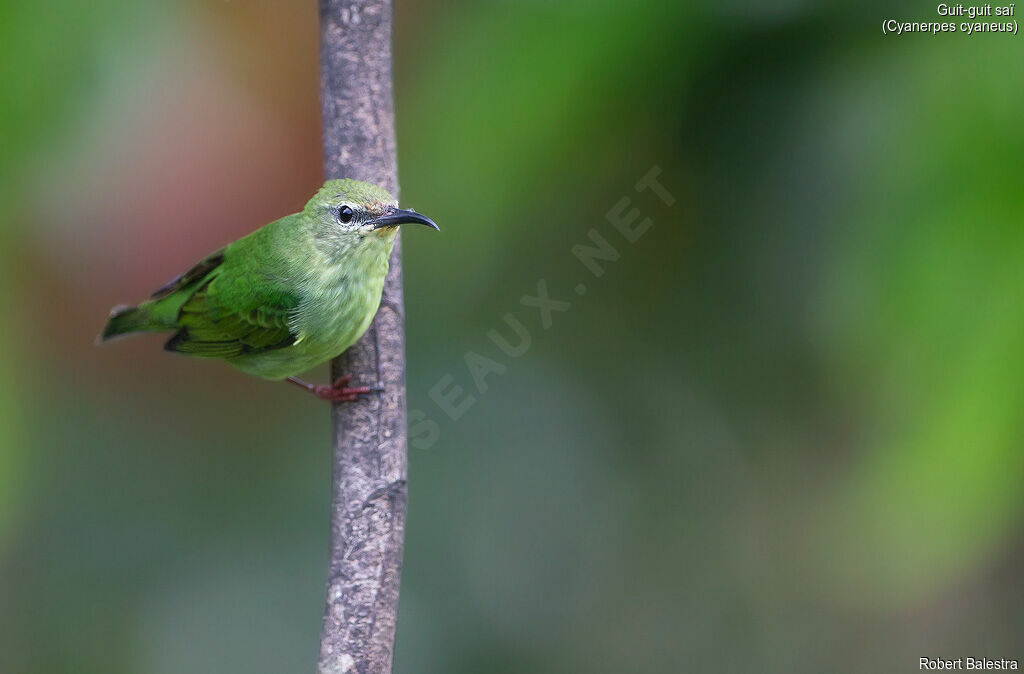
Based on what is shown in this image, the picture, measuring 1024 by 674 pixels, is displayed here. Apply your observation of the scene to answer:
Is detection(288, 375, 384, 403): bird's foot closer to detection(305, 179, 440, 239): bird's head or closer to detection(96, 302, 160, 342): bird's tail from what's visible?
detection(305, 179, 440, 239): bird's head

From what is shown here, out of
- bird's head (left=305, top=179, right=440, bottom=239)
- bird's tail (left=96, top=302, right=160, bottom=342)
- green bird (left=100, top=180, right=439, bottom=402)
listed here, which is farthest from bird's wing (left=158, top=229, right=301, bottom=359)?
bird's head (left=305, top=179, right=440, bottom=239)

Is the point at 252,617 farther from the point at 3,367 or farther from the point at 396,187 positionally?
the point at 396,187

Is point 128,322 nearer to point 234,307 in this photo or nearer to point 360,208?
point 234,307

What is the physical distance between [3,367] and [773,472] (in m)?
3.23

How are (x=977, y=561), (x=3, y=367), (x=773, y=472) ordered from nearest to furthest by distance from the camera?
(x=977, y=561), (x=3, y=367), (x=773, y=472)

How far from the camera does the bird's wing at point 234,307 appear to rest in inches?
122

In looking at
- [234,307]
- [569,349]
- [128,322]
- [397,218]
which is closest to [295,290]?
[234,307]

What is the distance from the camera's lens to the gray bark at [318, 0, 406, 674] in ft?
8.57

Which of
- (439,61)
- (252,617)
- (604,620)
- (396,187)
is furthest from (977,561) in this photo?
(252,617)

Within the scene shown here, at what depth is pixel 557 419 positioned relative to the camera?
4625 mm

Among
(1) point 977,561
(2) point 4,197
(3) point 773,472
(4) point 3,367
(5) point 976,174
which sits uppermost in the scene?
(2) point 4,197

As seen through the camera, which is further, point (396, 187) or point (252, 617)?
point (252, 617)

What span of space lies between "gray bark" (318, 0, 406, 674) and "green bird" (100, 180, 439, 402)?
0.11 meters

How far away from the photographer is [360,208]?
9.37 feet
